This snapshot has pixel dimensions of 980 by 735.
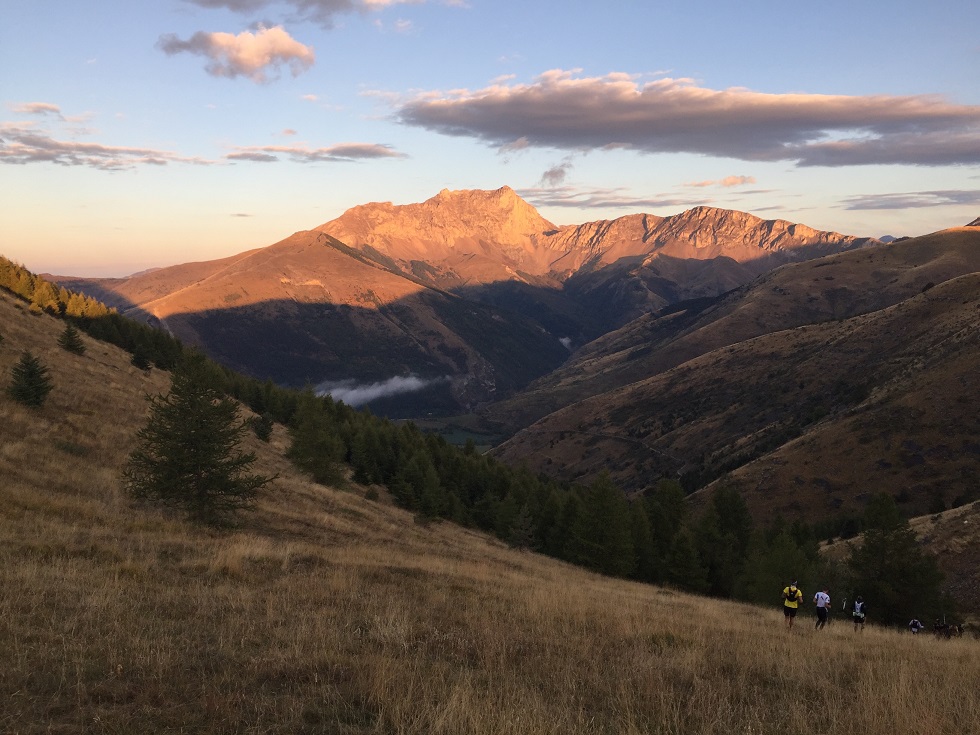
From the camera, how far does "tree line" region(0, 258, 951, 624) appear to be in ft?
72.8

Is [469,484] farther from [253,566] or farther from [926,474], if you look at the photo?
[926,474]

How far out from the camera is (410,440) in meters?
78.2

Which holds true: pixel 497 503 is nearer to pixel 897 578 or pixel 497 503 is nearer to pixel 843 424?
pixel 897 578

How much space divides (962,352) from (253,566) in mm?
144853

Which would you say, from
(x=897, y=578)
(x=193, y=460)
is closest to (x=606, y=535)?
(x=897, y=578)

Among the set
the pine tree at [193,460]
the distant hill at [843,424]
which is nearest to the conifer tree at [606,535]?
the pine tree at [193,460]

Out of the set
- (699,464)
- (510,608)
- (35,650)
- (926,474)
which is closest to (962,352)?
(926,474)

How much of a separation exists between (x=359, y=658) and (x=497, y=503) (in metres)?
61.4

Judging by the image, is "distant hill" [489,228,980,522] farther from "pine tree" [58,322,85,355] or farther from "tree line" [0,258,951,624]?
"pine tree" [58,322,85,355]

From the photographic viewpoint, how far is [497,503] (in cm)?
6788

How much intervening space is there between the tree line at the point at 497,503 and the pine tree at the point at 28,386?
6.83m

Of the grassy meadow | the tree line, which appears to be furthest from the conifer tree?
the grassy meadow

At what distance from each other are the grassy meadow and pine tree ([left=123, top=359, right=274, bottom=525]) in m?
4.58

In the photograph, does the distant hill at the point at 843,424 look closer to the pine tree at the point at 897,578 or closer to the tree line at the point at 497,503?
the tree line at the point at 497,503
